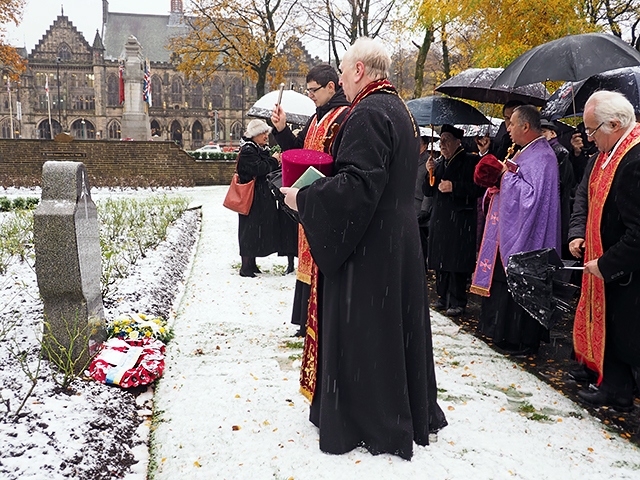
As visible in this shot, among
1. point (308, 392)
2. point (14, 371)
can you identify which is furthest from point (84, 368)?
point (308, 392)

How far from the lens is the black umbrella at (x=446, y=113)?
6418 mm

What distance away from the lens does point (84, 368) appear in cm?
388

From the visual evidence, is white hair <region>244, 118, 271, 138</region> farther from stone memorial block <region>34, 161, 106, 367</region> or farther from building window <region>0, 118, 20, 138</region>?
building window <region>0, 118, 20, 138</region>

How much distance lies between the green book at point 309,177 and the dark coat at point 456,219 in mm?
3281

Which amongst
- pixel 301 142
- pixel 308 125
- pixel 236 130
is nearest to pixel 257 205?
pixel 301 142

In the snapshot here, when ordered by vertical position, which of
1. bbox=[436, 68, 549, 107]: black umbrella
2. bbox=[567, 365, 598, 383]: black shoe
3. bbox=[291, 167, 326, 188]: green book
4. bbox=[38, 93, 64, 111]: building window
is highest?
bbox=[38, 93, 64, 111]: building window

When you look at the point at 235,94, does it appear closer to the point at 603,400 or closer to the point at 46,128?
the point at 46,128

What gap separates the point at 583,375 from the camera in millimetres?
4117

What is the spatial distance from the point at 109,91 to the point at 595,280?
7461 cm

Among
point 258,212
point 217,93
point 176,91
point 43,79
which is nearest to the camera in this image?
point 258,212

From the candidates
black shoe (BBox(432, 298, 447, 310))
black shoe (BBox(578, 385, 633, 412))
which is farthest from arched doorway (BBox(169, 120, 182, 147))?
black shoe (BBox(578, 385, 633, 412))

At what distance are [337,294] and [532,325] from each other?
8.45 feet

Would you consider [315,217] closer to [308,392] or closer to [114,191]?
[308,392]

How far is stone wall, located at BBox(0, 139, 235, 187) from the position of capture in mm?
23031
